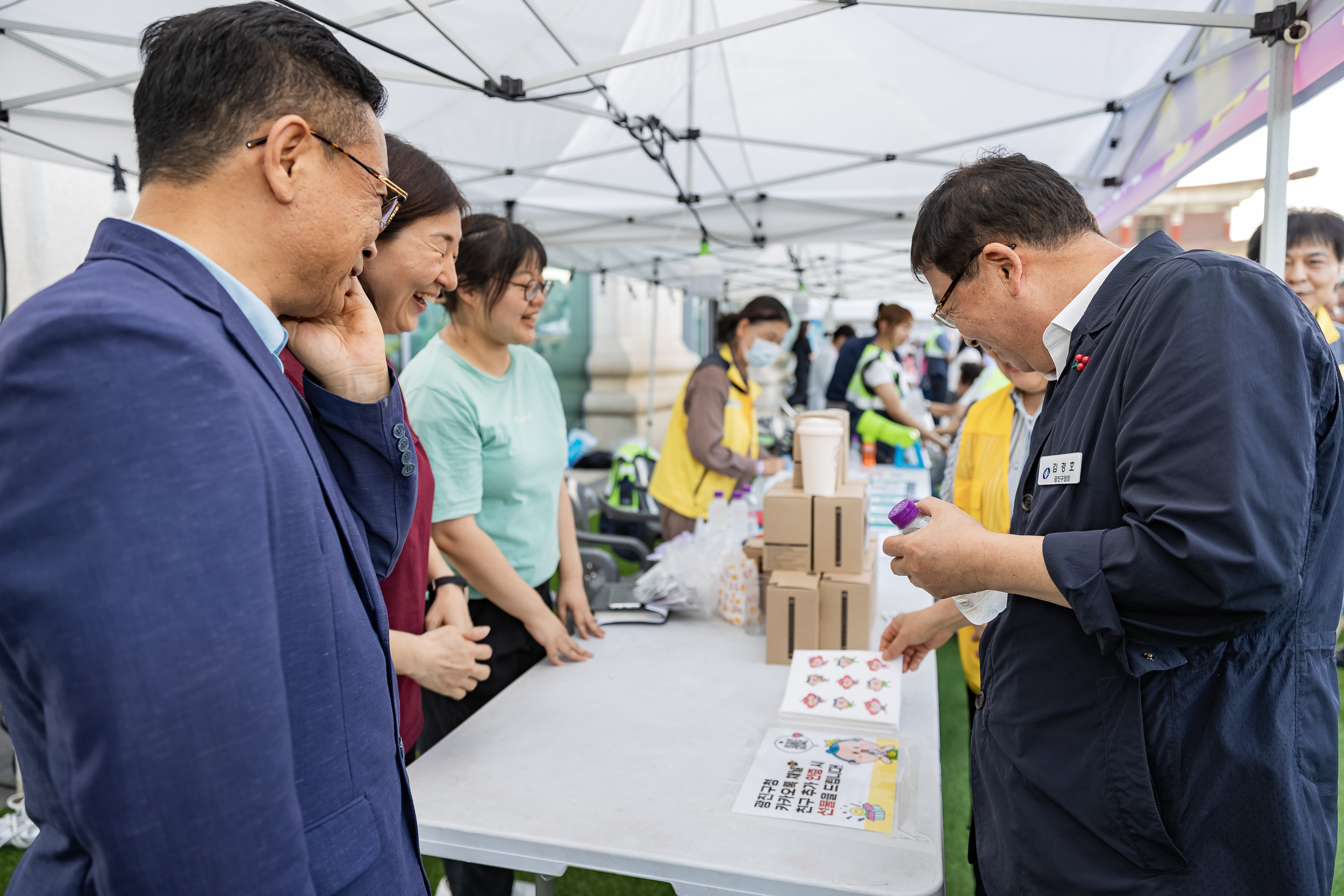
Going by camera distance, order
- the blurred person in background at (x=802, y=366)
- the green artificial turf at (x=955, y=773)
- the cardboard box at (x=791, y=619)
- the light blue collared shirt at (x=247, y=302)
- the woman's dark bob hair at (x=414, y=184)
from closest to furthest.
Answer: the light blue collared shirt at (x=247, y=302), the woman's dark bob hair at (x=414, y=184), the cardboard box at (x=791, y=619), the green artificial turf at (x=955, y=773), the blurred person in background at (x=802, y=366)

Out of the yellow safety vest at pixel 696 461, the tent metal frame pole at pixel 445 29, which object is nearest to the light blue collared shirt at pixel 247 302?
the tent metal frame pole at pixel 445 29

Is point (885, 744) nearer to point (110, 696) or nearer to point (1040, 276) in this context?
point (1040, 276)

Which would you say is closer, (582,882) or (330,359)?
(330,359)

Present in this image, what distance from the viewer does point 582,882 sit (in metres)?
2.43

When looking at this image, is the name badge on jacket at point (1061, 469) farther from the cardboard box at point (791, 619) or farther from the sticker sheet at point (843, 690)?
the cardboard box at point (791, 619)

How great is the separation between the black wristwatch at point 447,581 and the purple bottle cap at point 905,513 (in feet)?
3.44

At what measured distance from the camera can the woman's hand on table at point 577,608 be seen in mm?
2330

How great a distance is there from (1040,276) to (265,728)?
1078 millimetres

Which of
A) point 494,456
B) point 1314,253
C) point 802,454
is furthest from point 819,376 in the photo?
point 494,456

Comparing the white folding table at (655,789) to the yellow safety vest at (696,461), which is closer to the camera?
the white folding table at (655,789)

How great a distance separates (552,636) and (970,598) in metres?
1.13

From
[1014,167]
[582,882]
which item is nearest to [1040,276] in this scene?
[1014,167]

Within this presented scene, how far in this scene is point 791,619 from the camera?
2090 mm

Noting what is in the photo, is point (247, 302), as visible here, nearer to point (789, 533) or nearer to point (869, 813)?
point (869, 813)
